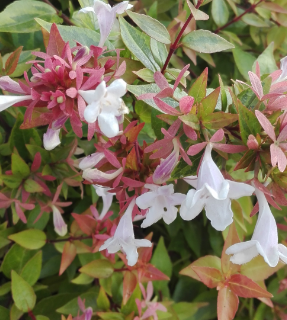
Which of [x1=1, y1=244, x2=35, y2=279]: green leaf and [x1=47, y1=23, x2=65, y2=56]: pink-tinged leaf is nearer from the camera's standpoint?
[x1=47, y1=23, x2=65, y2=56]: pink-tinged leaf

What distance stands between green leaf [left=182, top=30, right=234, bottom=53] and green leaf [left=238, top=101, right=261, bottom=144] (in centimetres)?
17

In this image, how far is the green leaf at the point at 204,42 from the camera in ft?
1.92

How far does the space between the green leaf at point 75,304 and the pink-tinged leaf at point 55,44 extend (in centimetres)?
65

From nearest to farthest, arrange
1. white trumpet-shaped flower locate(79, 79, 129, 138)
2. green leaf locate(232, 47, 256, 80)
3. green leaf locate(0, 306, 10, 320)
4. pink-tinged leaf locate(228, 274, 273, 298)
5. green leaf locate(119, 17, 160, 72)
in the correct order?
white trumpet-shaped flower locate(79, 79, 129, 138), green leaf locate(119, 17, 160, 72), pink-tinged leaf locate(228, 274, 273, 298), green leaf locate(0, 306, 10, 320), green leaf locate(232, 47, 256, 80)

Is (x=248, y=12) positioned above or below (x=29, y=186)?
above

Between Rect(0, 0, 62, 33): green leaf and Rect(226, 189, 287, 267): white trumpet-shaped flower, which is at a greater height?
Rect(0, 0, 62, 33): green leaf

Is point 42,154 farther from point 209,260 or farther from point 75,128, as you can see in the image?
point 209,260

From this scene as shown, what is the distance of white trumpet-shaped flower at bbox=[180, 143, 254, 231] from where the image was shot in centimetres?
43

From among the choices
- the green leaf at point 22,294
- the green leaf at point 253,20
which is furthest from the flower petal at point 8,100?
the green leaf at point 253,20

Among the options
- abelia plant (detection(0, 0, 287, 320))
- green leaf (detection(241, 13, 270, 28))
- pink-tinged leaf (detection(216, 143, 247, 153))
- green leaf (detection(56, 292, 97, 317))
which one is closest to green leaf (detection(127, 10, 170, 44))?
abelia plant (detection(0, 0, 287, 320))

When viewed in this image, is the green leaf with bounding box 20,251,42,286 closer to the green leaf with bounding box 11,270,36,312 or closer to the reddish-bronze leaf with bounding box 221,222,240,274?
the green leaf with bounding box 11,270,36,312

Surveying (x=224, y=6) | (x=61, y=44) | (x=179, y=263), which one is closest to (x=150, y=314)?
(x=179, y=263)

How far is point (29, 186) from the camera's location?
2.48 ft

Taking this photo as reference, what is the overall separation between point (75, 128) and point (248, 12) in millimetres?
787
